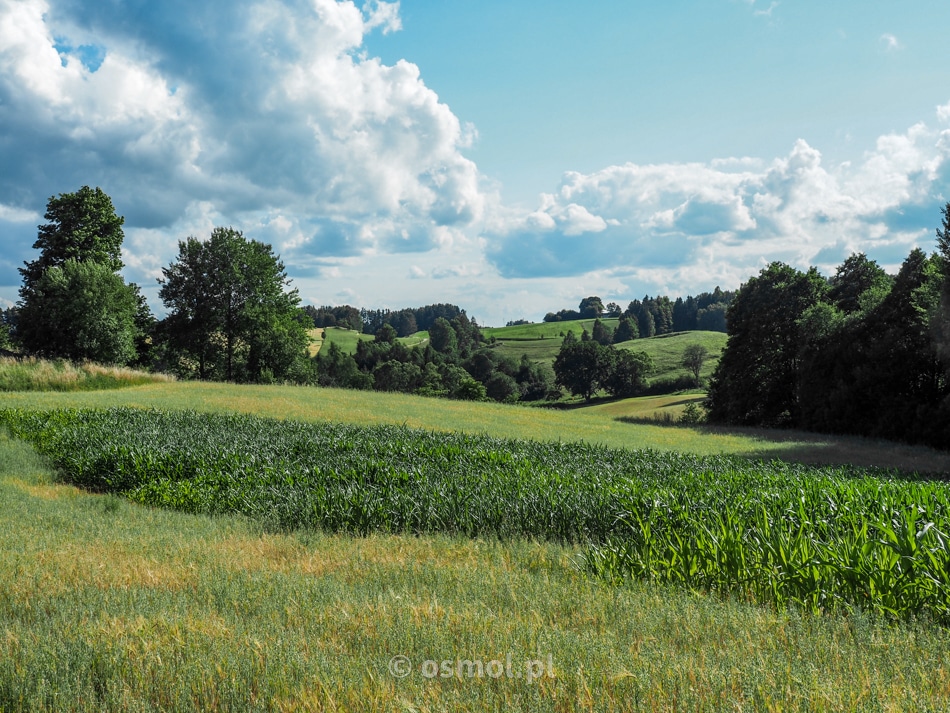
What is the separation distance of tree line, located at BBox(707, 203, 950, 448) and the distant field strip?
2617 centimetres

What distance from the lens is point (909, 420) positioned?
34.8 m

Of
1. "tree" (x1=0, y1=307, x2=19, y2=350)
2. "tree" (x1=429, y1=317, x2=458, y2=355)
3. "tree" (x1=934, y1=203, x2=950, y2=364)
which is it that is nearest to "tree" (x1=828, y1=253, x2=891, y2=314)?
"tree" (x1=934, y1=203, x2=950, y2=364)

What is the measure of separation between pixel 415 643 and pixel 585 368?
10523cm

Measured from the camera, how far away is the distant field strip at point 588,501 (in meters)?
5.21

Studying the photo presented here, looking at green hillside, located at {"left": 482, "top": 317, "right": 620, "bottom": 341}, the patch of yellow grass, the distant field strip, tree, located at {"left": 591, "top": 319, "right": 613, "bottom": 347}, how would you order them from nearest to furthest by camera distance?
the distant field strip → the patch of yellow grass → tree, located at {"left": 591, "top": 319, "right": 613, "bottom": 347} → green hillside, located at {"left": 482, "top": 317, "right": 620, "bottom": 341}

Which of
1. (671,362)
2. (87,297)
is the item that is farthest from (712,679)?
(671,362)

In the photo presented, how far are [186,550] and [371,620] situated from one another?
3656 millimetres

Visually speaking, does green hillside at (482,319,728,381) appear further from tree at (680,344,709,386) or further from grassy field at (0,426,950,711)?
grassy field at (0,426,950,711)

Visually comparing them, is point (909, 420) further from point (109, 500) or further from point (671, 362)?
point (671, 362)

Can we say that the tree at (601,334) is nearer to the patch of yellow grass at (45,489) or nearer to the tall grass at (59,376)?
the tall grass at (59,376)

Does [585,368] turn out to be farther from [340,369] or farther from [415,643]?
[415,643]

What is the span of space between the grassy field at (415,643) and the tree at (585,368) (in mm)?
102479

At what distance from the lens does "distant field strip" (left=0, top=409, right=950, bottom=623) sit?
521 cm

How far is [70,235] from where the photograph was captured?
53.3 meters
